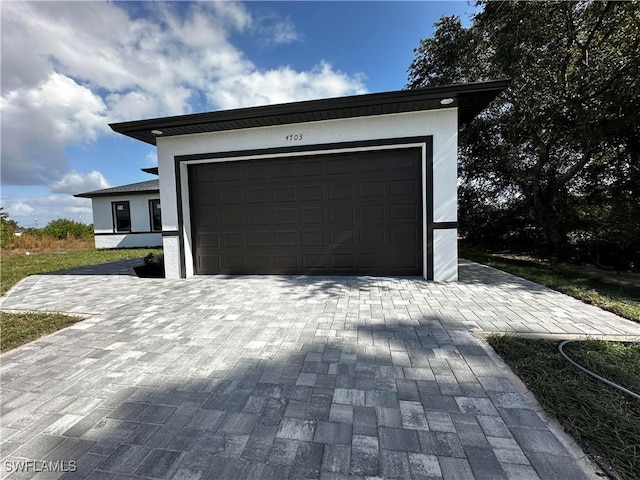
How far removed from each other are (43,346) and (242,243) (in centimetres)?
372

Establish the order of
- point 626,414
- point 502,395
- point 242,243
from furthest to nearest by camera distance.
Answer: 1. point 242,243
2. point 502,395
3. point 626,414

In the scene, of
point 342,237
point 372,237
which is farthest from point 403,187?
point 342,237

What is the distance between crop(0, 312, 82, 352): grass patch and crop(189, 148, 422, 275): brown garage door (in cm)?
295

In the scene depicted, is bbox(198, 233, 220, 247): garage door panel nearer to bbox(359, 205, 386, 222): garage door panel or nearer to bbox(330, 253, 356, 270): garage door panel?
bbox(330, 253, 356, 270): garage door panel

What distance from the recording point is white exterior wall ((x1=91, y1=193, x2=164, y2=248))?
13594 millimetres

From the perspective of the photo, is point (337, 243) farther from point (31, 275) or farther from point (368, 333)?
point (31, 275)

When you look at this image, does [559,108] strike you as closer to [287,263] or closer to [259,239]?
[287,263]

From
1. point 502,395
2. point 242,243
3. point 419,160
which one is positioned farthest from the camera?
point 242,243

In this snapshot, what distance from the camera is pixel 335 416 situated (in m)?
1.70

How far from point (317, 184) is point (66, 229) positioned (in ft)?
63.8

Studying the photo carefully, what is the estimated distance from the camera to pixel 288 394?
1.93 m

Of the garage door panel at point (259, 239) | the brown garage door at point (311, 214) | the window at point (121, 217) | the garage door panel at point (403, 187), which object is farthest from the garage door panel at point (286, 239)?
the window at point (121, 217)

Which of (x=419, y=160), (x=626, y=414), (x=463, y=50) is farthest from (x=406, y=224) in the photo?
(x=463, y=50)

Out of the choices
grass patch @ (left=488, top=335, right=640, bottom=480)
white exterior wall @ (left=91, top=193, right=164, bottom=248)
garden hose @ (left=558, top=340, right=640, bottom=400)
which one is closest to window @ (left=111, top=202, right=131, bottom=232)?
white exterior wall @ (left=91, top=193, right=164, bottom=248)
